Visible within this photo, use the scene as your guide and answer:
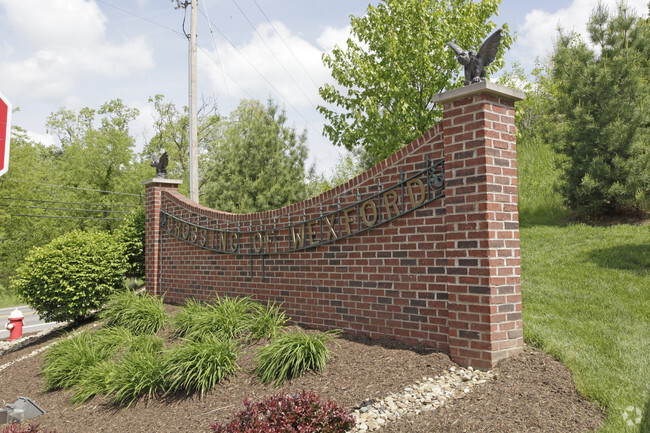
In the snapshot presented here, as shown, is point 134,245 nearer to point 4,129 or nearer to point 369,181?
point 369,181

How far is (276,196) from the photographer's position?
53.0 ft


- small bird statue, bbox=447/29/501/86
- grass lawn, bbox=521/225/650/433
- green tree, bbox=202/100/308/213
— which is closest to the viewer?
grass lawn, bbox=521/225/650/433

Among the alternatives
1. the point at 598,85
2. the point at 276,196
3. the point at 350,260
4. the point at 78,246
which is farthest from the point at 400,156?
the point at 276,196

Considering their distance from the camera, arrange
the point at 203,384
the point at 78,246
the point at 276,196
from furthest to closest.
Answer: the point at 276,196 < the point at 78,246 < the point at 203,384

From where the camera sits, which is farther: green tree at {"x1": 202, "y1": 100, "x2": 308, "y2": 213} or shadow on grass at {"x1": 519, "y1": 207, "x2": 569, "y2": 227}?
green tree at {"x1": 202, "y1": 100, "x2": 308, "y2": 213}

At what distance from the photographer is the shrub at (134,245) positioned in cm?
1012

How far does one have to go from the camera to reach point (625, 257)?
7738 mm

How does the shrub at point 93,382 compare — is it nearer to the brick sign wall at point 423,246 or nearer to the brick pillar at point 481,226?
the brick sign wall at point 423,246

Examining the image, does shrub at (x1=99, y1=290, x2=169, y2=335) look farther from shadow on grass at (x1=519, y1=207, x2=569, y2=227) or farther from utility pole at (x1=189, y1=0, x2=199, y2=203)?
shadow on grass at (x1=519, y1=207, x2=569, y2=227)

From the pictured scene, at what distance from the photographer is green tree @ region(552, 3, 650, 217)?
10484mm

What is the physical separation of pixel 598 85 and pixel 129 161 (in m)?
26.4

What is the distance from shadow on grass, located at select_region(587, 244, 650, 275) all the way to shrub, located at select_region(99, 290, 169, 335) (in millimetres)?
7045

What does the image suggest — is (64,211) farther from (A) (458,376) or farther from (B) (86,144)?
(A) (458,376)

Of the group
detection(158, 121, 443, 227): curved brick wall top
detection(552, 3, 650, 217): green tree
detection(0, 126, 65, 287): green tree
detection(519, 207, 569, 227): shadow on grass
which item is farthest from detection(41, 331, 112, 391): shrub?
detection(0, 126, 65, 287): green tree
